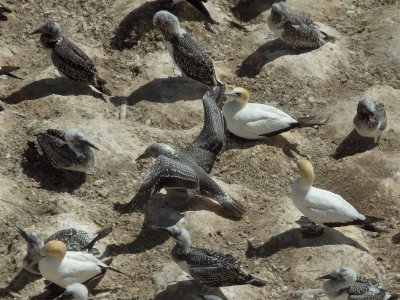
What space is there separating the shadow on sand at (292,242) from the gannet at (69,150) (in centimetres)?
279

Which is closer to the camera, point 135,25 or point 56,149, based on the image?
point 56,149

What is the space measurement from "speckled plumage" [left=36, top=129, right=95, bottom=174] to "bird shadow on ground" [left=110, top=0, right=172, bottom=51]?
350 centimetres

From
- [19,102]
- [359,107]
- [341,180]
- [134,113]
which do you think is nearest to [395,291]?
[341,180]

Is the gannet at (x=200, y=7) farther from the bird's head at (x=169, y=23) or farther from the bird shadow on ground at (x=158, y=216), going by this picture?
the bird shadow on ground at (x=158, y=216)

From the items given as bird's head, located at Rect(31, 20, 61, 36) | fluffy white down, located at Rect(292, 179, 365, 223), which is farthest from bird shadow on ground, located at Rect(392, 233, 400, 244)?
bird's head, located at Rect(31, 20, 61, 36)

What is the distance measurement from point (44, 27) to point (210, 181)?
454 centimetres

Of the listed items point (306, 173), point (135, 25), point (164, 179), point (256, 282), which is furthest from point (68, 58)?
point (256, 282)

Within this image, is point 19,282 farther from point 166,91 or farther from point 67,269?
point 166,91

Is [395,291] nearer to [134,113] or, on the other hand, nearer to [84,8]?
[134,113]

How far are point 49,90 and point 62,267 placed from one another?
509 cm

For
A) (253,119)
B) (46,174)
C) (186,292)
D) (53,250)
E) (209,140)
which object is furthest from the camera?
(253,119)

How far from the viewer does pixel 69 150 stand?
1766cm

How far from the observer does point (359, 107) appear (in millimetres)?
19109

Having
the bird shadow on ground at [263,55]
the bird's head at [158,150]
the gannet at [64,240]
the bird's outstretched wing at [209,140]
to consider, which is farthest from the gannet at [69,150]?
the bird shadow on ground at [263,55]
